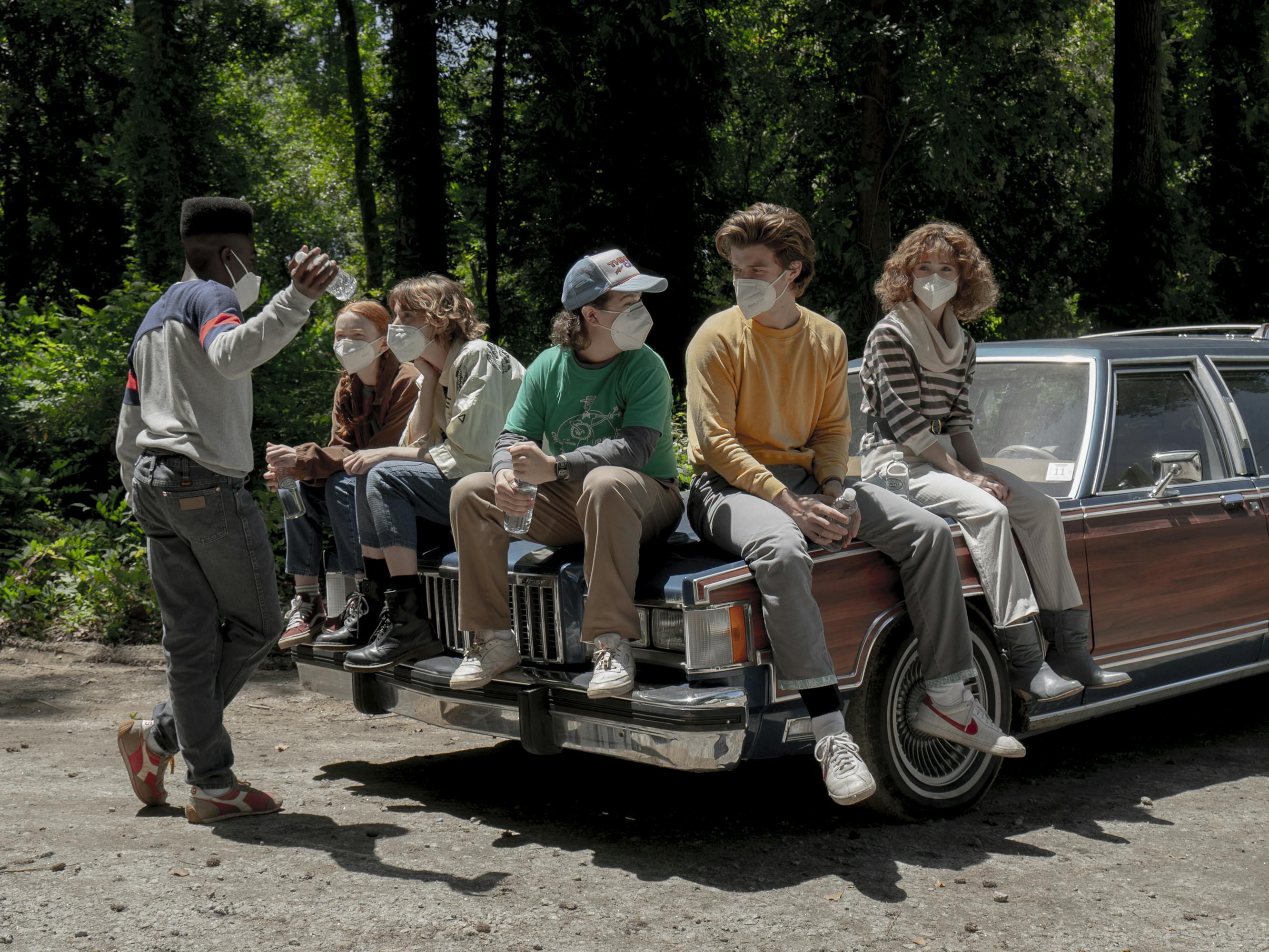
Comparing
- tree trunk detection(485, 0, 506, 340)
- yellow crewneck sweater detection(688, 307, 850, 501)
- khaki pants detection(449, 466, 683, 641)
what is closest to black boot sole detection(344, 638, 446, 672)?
khaki pants detection(449, 466, 683, 641)

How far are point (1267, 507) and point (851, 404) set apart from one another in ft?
6.61

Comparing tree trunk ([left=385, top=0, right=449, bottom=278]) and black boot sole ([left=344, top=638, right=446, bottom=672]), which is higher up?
tree trunk ([left=385, top=0, right=449, bottom=278])

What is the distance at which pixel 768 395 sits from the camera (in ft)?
16.3

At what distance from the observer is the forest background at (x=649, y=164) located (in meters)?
10.7

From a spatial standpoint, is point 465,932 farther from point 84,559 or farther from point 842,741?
point 84,559

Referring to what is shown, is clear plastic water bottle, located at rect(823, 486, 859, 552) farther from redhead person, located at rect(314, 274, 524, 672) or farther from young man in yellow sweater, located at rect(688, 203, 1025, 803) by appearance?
redhead person, located at rect(314, 274, 524, 672)

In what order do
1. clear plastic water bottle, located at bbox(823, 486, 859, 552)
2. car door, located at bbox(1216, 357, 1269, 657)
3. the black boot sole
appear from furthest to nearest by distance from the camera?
car door, located at bbox(1216, 357, 1269, 657), the black boot sole, clear plastic water bottle, located at bbox(823, 486, 859, 552)

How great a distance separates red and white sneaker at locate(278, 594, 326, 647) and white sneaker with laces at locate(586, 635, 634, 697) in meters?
1.88

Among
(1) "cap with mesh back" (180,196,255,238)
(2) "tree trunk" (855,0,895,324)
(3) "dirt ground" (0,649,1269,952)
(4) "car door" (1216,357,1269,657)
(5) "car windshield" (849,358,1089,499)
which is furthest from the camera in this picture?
(2) "tree trunk" (855,0,895,324)

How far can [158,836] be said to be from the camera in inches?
182

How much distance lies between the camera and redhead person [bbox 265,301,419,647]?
5.74 metres

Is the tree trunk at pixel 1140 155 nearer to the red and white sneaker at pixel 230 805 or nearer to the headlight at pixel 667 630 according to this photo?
the headlight at pixel 667 630

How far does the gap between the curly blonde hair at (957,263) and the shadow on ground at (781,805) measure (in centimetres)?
207

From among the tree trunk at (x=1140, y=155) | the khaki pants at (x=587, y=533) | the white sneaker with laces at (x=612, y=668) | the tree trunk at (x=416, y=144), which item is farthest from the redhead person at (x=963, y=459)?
the tree trunk at (x=416, y=144)
